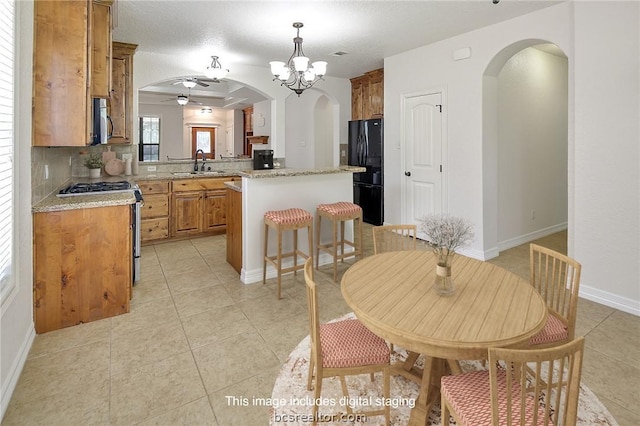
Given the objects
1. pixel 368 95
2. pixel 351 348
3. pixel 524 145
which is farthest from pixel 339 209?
pixel 368 95

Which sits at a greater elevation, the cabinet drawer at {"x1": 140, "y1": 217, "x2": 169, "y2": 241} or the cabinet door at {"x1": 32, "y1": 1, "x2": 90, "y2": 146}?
the cabinet door at {"x1": 32, "y1": 1, "x2": 90, "y2": 146}

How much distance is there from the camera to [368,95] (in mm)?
6441

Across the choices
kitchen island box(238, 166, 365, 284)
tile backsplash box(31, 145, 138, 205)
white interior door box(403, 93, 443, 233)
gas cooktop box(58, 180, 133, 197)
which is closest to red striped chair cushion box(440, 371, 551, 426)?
kitchen island box(238, 166, 365, 284)

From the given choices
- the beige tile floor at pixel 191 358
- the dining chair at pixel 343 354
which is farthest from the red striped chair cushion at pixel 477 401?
the beige tile floor at pixel 191 358

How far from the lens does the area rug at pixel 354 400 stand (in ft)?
5.83

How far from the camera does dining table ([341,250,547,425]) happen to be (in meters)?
1.33

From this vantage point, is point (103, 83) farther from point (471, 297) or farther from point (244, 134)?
point (244, 134)

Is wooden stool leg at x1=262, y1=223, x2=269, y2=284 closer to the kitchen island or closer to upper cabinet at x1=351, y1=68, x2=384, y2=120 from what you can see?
the kitchen island

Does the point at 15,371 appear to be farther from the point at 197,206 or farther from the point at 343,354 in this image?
the point at 197,206

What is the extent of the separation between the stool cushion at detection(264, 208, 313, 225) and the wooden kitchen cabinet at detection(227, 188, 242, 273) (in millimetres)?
373

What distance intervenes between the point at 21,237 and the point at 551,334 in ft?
10.0

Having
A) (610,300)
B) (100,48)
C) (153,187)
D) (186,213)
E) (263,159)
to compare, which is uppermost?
(100,48)

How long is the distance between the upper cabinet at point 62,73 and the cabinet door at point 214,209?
281 centimetres

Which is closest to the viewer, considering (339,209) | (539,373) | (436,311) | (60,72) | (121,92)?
(539,373)
